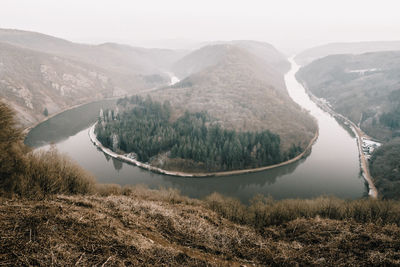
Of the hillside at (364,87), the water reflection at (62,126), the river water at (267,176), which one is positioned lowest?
the river water at (267,176)

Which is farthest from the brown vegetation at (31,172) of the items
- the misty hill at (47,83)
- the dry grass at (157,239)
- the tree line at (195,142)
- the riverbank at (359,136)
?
the misty hill at (47,83)

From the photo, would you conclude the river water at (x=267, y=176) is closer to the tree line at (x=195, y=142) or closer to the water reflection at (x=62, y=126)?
the water reflection at (x=62, y=126)

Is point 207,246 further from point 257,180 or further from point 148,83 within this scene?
point 148,83

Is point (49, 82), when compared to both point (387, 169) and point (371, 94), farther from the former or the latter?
point (371, 94)

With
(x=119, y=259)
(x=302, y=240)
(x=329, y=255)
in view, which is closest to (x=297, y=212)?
(x=302, y=240)

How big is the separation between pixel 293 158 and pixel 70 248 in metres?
49.0

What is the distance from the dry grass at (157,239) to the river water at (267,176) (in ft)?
74.0

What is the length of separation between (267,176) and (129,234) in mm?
37805

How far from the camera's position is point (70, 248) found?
26.8ft

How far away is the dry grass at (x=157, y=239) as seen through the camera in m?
8.08

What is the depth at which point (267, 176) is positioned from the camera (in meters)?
43.9

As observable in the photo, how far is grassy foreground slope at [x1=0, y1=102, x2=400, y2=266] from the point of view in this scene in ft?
27.0

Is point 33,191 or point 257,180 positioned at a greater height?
point 33,191

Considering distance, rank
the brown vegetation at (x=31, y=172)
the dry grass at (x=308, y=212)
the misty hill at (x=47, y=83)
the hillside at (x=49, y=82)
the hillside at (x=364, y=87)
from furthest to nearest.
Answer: the hillside at (x=49, y=82) → the misty hill at (x=47, y=83) → the hillside at (x=364, y=87) → the dry grass at (x=308, y=212) → the brown vegetation at (x=31, y=172)
